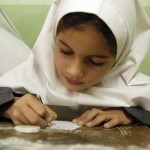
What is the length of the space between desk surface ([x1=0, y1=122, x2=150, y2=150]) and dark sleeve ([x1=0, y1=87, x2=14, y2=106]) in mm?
63

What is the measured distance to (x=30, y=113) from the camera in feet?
2.76

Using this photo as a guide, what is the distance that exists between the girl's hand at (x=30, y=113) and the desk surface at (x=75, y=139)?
26 millimetres

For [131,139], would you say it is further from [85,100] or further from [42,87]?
[42,87]

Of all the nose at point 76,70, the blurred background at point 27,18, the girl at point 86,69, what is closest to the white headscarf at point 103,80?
the girl at point 86,69

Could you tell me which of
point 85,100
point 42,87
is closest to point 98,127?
point 85,100

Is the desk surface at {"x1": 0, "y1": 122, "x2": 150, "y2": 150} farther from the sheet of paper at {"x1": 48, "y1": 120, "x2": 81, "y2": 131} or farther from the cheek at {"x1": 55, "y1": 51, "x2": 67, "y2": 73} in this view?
the cheek at {"x1": 55, "y1": 51, "x2": 67, "y2": 73}

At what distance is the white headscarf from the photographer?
97 centimetres

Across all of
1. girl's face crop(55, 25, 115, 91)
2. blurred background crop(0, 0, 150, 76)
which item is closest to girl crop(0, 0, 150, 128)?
girl's face crop(55, 25, 115, 91)

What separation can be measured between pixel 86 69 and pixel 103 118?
14cm

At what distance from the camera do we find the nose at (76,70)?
862mm

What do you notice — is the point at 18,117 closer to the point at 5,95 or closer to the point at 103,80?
the point at 5,95

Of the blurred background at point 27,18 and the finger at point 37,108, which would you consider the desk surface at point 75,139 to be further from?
the blurred background at point 27,18

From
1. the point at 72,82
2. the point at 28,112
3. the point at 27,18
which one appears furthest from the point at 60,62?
the point at 27,18

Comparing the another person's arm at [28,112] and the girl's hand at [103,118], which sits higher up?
the another person's arm at [28,112]
